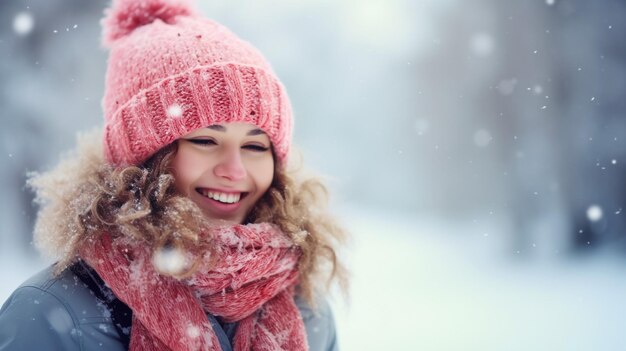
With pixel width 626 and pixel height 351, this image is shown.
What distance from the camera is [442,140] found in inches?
369

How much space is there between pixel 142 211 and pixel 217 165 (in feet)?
0.85

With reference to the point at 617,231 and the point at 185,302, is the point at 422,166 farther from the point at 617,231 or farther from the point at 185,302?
the point at 185,302

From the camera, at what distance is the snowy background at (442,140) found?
219 inches

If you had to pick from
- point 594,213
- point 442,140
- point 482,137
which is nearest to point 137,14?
point 594,213

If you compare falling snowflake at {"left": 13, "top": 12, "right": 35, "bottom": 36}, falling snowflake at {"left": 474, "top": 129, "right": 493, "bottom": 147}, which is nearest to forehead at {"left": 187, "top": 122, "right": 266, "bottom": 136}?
falling snowflake at {"left": 13, "top": 12, "right": 35, "bottom": 36}

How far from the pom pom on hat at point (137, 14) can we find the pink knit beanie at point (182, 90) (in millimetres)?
112

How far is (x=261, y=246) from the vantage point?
1.58 metres

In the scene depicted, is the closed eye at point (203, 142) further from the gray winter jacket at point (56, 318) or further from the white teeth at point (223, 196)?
the gray winter jacket at point (56, 318)

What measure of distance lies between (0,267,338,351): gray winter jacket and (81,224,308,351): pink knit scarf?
6cm

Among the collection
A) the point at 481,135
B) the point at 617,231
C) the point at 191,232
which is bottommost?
the point at 617,231

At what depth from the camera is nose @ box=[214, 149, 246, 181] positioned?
1.59 meters

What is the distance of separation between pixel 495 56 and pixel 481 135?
129cm

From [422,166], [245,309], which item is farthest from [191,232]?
[422,166]

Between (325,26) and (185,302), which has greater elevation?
(325,26)
